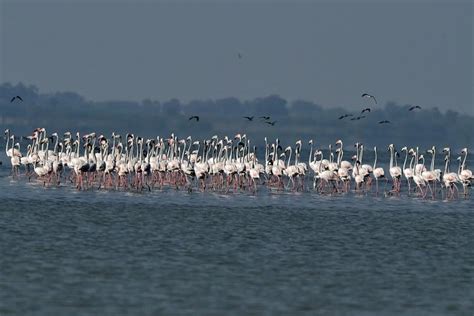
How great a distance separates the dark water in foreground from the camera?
16500mm

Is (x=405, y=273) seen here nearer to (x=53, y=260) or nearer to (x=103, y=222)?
(x=53, y=260)

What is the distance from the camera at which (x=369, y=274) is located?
19688 mm

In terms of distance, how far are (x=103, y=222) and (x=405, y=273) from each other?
8951 mm

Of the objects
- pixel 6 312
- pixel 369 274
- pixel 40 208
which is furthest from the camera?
pixel 40 208

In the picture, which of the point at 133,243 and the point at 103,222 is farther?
the point at 103,222

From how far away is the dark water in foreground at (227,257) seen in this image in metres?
16.5

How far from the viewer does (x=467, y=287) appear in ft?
61.5

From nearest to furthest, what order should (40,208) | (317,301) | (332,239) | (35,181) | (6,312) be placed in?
(6,312)
(317,301)
(332,239)
(40,208)
(35,181)

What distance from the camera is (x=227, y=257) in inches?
834

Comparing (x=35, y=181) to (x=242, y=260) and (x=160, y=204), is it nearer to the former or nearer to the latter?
(x=160, y=204)

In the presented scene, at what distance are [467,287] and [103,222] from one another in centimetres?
1048

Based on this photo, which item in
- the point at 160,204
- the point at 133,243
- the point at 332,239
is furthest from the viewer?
the point at 160,204

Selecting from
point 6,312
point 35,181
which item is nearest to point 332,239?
point 6,312

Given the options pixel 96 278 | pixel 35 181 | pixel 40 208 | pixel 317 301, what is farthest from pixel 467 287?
pixel 35 181
